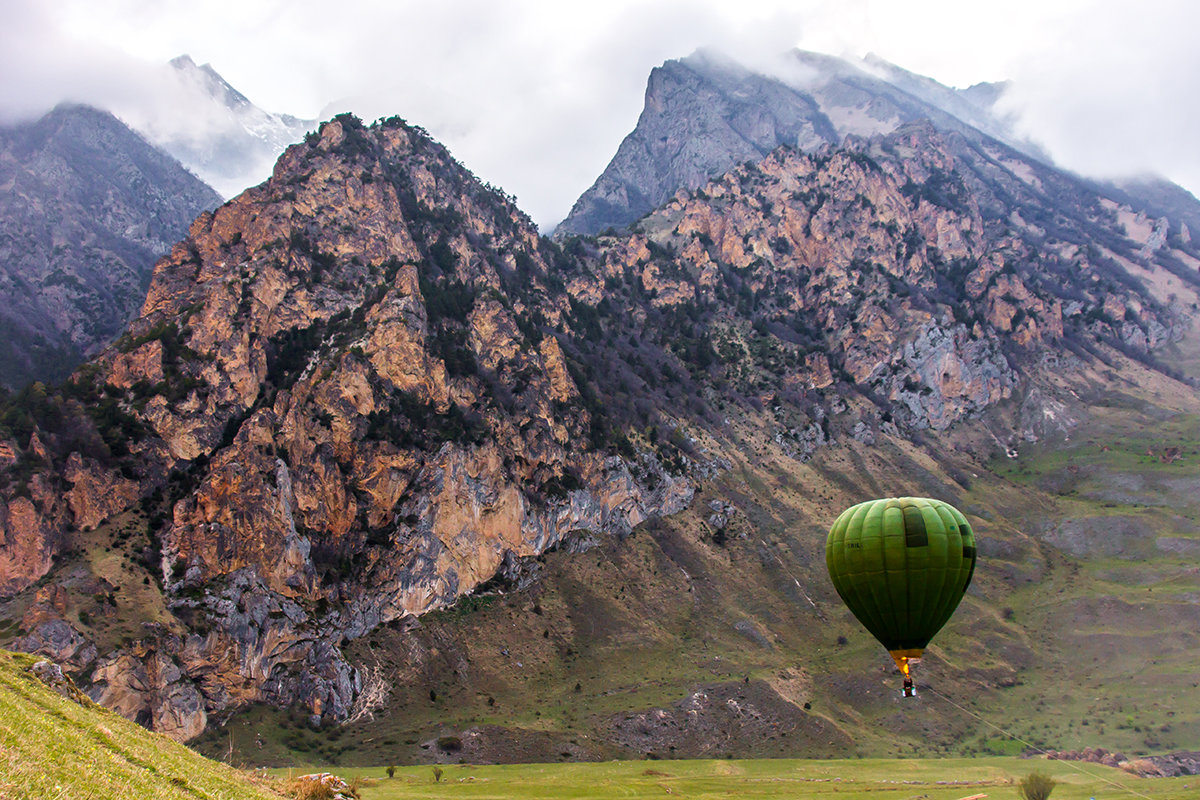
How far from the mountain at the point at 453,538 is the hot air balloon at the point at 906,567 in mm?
54004

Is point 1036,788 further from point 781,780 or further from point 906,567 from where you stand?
point 906,567

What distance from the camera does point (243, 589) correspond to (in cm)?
9438

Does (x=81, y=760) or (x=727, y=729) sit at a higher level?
(x=81, y=760)

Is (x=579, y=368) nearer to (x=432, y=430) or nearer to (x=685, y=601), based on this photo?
(x=432, y=430)

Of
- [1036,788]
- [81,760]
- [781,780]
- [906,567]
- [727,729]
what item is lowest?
[781,780]

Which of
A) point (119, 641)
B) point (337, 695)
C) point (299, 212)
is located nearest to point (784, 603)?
point (337, 695)

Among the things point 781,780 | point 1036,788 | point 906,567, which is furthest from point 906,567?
point 781,780

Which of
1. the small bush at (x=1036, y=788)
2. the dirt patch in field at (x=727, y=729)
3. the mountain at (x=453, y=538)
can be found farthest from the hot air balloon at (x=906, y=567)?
the dirt patch in field at (x=727, y=729)

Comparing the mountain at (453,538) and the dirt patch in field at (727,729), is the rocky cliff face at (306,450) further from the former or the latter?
the dirt patch in field at (727,729)

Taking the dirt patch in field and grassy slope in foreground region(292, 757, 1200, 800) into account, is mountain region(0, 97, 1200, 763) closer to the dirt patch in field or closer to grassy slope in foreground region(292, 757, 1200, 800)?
the dirt patch in field

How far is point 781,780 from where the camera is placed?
256ft

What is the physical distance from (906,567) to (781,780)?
47873 millimetres

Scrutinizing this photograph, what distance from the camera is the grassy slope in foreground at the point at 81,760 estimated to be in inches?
632

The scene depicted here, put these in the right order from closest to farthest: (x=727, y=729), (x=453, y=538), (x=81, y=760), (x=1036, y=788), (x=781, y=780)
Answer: (x=81, y=760), (x=1036, y=788), (x=781, y=780), (x=727, y=729), (x=453, y=538)
